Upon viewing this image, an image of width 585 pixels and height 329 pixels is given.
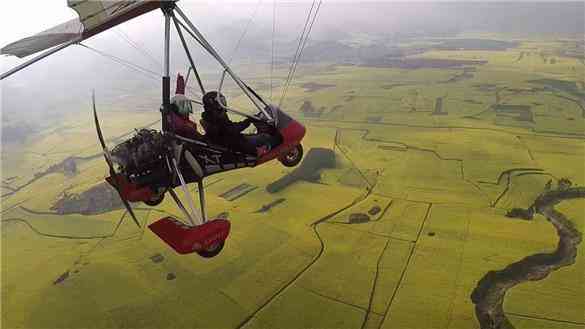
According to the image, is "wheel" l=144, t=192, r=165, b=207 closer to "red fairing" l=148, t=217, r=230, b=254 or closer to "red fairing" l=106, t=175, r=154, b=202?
"red fairing" l=106, t=175, r=154, b=202

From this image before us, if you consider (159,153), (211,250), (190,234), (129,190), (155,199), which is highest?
(159,153)

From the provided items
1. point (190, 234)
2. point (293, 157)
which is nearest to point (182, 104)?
point (190, 234)

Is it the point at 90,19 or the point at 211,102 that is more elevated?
the point at 90,19

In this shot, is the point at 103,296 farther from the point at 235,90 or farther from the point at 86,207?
the point at 235,90

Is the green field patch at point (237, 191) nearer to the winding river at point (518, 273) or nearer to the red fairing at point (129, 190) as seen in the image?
the winding river at point (518, 273)

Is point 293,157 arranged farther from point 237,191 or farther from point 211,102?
point 237,191

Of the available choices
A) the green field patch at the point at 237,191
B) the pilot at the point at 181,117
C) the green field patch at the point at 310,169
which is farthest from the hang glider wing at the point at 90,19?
the green field patch at the point at 310,169

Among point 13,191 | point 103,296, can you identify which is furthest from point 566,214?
point 13,191
